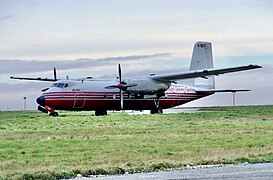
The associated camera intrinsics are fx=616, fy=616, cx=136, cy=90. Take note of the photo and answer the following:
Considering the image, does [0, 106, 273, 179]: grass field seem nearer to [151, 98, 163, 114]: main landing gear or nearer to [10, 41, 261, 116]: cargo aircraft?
[10, 41, 261, 116]: cargo aircraft

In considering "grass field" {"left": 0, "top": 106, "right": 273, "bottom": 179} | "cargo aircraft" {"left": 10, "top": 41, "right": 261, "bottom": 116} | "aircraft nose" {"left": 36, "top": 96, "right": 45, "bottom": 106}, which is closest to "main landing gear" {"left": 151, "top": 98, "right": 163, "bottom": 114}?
"cargo aircraft" {"left": 10, "top": 41, "right": 261, "bottom": 116}

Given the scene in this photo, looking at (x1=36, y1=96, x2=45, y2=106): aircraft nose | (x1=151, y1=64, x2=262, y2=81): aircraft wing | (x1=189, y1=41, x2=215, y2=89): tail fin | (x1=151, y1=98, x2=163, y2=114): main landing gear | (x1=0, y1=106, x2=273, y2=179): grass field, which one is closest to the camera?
(x1=0, y1=106, x2=273, y2=179): grass field

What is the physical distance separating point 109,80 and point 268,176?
41.1m

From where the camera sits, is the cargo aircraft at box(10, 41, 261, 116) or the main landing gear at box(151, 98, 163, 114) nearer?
the cargo aircraft at box(10, 41, 261, 116)

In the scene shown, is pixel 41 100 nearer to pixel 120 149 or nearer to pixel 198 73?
pixel 198 73

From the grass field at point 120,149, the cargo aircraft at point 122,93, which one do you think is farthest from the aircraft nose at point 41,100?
the grass field at point 120,149

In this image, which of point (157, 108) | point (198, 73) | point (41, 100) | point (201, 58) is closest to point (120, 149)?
point (41, 100)

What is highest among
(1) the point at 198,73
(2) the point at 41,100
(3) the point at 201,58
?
(3) the point at 201,58

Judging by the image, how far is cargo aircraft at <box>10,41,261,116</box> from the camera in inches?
1938

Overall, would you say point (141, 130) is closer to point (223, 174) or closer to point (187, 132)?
point (187, 132)

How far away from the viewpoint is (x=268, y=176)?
13.0m

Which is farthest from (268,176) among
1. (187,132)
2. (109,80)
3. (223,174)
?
(109,80)

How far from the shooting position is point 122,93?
52.5 metres

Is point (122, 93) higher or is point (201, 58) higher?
point (201, 58)
